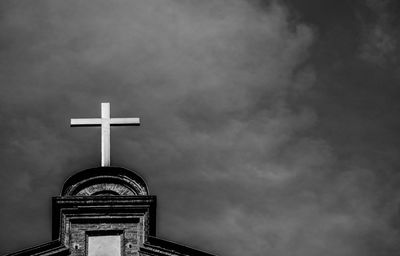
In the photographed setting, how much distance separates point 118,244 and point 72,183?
7.88ft

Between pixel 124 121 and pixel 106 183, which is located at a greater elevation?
pixel 124 121

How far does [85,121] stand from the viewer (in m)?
28.0

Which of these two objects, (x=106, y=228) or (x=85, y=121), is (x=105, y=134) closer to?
(x=85, y=121)

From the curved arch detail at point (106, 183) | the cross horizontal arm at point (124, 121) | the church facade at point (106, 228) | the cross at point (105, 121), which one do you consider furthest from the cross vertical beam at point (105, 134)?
the church facade at point (106, 228)

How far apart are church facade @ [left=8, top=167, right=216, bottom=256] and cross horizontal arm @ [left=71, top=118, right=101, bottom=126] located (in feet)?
8.38

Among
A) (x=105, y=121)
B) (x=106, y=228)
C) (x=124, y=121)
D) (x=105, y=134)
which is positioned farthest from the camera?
(x=124, y=121)

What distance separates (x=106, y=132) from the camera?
90.7 feet

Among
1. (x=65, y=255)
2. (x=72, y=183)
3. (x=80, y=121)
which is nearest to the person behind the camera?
(x=65, y=255)

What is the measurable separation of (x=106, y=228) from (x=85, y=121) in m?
4.03

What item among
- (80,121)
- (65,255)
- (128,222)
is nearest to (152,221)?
(128,222)

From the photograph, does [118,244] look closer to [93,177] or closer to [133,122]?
[93,177]

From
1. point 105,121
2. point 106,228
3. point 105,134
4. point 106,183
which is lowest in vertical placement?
point 106,228

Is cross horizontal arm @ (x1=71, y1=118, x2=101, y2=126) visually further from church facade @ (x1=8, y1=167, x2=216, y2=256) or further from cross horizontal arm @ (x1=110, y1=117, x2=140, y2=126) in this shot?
church facade @ (x1=8, y1=167, x2=216, y2=256)

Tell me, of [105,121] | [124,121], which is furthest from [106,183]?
[124,121]
